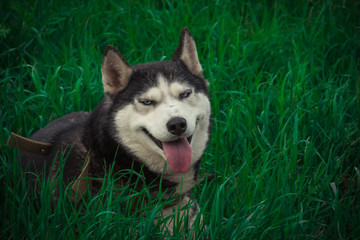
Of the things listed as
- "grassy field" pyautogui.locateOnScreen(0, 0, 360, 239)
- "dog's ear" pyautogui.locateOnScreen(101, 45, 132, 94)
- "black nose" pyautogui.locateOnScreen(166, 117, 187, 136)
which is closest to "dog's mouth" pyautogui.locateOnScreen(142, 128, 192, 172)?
"black nose" pyautogui.locateOnScreen(166, 117, 187, 136)

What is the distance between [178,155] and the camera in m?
3.06

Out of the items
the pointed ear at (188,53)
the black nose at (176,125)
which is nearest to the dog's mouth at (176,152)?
the black nose at (176,125)

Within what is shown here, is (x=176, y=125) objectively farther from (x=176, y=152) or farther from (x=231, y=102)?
(x=231, y=102)

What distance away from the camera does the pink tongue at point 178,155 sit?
304 centimetres

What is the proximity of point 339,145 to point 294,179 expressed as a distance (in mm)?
653

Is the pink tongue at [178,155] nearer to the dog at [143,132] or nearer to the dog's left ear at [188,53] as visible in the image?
the dog at [143,132]

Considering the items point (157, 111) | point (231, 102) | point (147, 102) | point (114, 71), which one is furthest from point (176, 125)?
point (231, 102)

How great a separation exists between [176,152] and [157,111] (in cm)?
34

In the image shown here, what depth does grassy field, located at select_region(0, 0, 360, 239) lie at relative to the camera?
2783mm

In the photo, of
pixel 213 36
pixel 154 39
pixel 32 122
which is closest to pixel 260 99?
pixel 213 36

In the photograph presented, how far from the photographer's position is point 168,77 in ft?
10.4

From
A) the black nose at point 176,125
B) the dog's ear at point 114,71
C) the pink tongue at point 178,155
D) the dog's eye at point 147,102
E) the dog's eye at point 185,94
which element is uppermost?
the dog's ear at point 114,71

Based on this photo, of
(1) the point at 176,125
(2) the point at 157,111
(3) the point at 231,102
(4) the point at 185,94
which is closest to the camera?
(1) the point at 176,125

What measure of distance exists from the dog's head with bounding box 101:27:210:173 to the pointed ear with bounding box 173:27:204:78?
0.02 meters
